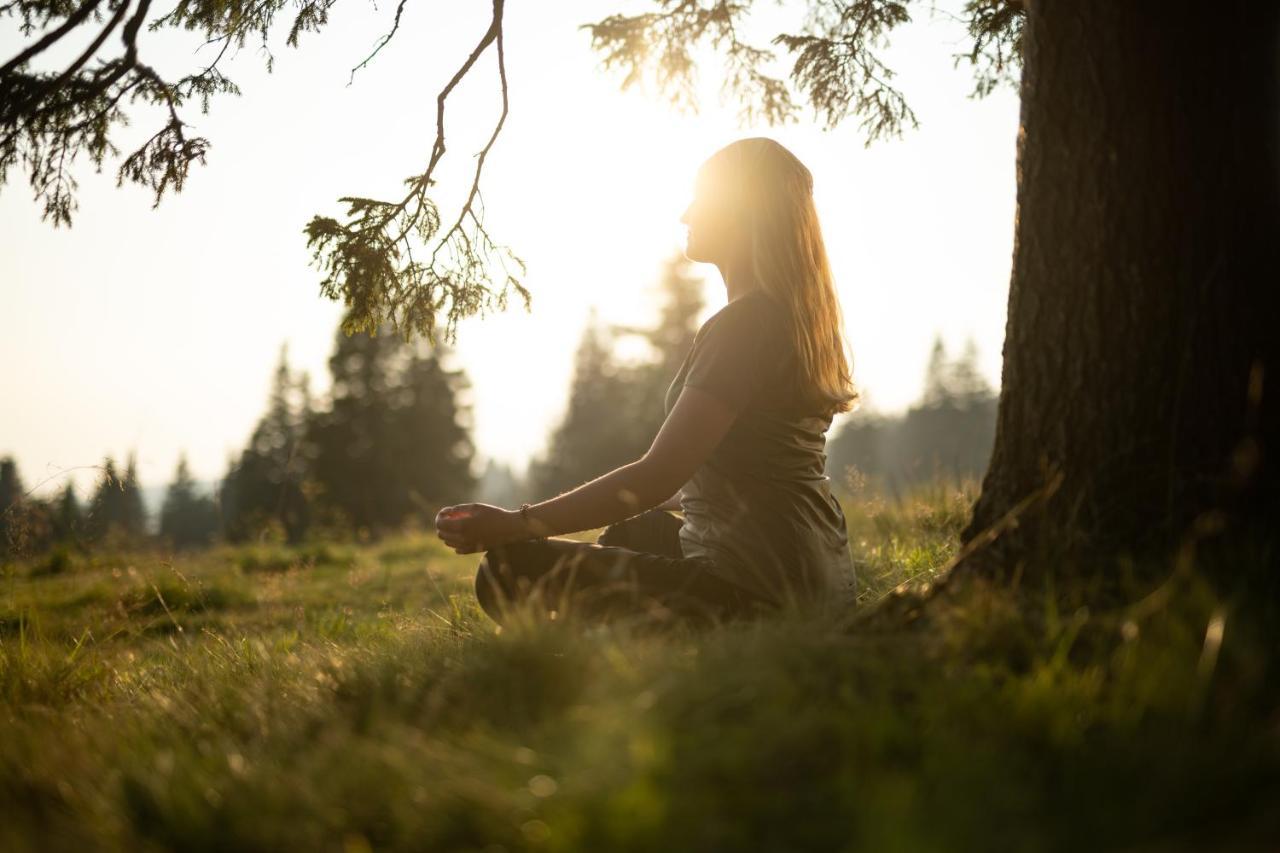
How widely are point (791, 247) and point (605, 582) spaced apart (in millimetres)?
1462

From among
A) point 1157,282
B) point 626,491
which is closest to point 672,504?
point 626,491

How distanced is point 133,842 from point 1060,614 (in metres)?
2.40

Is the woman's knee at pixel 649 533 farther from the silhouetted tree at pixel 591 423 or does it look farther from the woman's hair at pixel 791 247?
the silhouetted tree at pixel 591 423

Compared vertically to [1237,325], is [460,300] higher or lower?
higher

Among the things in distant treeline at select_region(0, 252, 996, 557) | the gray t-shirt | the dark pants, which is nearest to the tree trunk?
the gray t-shirt

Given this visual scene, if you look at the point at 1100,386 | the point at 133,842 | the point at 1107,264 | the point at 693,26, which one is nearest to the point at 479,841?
the point at 133,842

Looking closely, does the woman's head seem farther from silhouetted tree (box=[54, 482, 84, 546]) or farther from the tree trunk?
silhouetted tree (box=[54, 482, 84, 546])

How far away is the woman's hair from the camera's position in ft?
10.4

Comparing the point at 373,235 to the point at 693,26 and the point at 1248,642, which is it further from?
Answer: the point at 1248,642

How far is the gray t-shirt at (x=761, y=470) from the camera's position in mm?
2998

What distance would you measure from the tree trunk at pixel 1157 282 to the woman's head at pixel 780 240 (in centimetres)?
79

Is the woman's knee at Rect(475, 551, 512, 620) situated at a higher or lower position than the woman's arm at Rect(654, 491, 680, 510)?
lower

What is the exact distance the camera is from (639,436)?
1342 inches

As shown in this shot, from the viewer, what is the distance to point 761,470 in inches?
125
